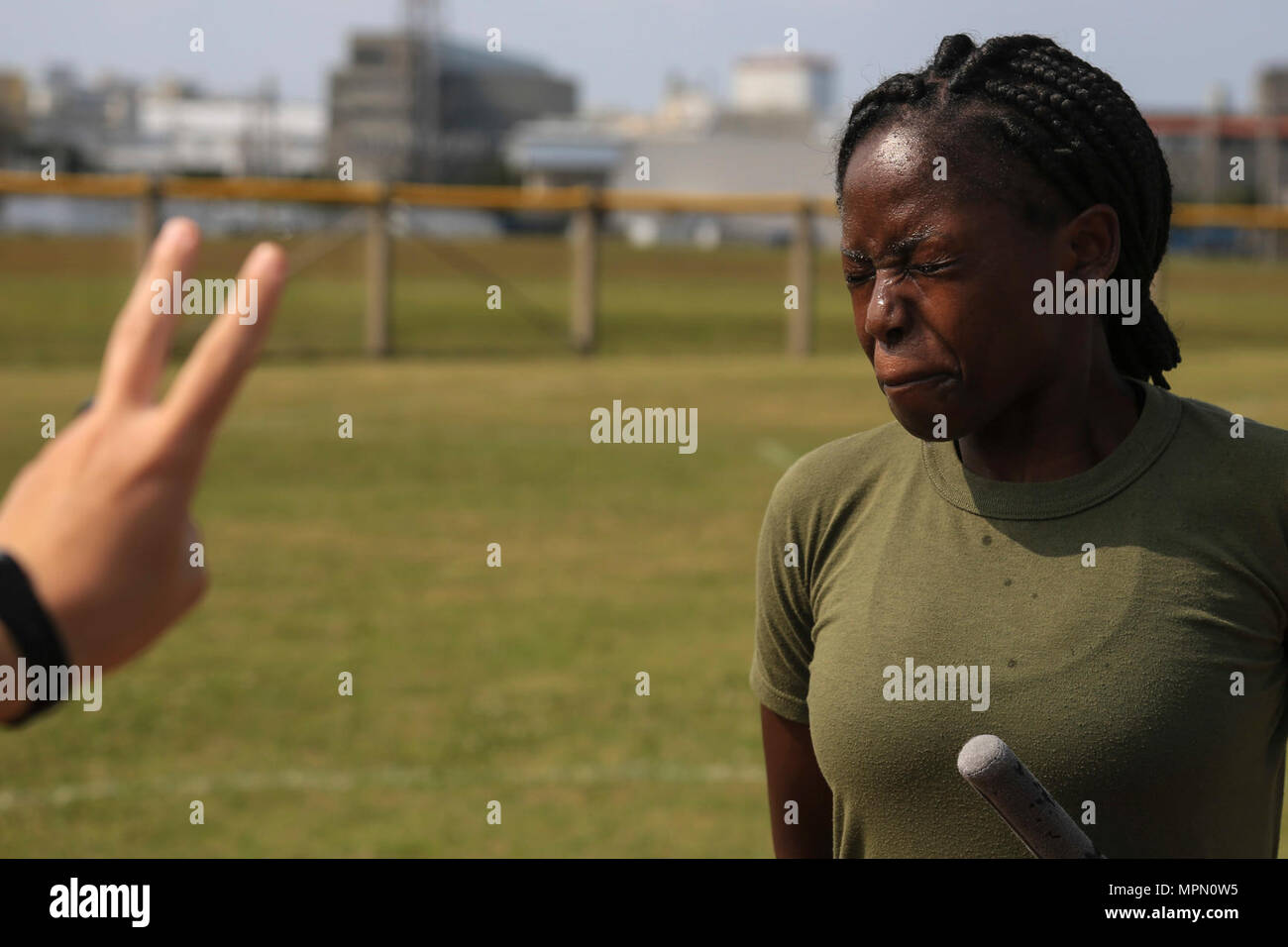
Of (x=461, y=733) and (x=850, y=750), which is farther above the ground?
(x=850, y=750)

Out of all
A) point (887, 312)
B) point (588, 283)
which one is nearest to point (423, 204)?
point (588, 283)

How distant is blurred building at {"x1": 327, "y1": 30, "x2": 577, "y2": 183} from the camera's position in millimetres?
83938

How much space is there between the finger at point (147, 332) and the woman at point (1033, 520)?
1.16m

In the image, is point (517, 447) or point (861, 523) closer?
point (861, 523)

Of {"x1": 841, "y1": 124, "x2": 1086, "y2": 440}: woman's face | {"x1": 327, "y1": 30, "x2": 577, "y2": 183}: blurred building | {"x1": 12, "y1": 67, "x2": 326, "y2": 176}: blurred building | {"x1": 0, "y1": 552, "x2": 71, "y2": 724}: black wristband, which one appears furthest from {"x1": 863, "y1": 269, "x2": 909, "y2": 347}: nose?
{"x1": 327, "y1": 30, "x2": 577, "y2": 183}: blurred building

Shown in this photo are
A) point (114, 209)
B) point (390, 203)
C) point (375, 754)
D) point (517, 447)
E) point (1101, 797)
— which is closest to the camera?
point (1101, 797)

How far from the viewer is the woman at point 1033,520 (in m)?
2.03

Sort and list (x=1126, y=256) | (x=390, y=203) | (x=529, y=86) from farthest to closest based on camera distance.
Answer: (x=529, y=86), (x=390, y=203), (x=1126, y=256)

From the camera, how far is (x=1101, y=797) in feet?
6.72

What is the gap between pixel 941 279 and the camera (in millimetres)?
1986

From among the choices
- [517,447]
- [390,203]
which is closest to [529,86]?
[390,203]
